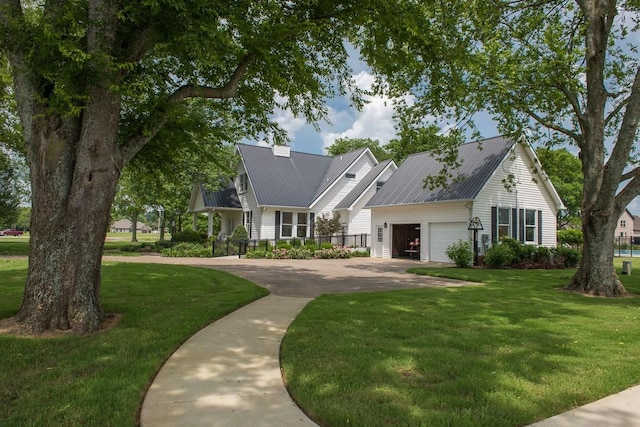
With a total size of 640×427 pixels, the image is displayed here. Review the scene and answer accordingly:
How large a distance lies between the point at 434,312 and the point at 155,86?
6.88 meters

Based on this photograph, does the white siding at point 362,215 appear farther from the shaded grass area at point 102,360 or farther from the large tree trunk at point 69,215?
the large tree trunk at point 69,215

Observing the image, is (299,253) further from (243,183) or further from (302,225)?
(243,183)

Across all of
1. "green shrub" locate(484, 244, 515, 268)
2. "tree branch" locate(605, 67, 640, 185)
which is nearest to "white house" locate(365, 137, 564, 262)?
"green shrub" locate(484, 244, 515, 268)

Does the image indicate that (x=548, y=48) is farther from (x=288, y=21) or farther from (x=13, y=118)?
(x=13, y=118)

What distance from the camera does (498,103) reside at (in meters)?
13.0

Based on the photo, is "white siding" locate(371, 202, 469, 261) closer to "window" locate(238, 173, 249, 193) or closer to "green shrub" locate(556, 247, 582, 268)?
"green shrub" locate(556, 247, 582, 268)

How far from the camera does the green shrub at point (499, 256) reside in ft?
59.8

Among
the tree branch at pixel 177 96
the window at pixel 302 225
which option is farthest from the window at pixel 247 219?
the tree branch at pixel 177 96

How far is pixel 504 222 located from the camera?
21.0m

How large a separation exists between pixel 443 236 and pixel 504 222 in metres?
3.08

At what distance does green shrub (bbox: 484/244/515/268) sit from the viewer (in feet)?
59.8

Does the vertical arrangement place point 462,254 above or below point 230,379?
above

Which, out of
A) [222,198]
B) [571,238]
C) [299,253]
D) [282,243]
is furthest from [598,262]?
[222,198]

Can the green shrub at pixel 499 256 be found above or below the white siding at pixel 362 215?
below
